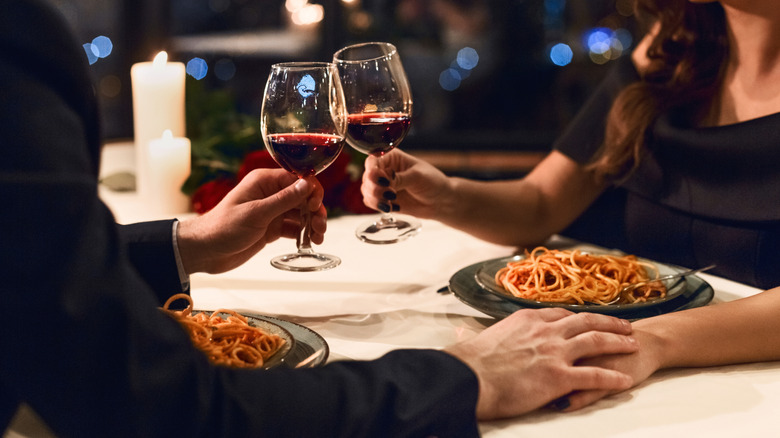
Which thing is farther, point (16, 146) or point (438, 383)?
point (438, 383)

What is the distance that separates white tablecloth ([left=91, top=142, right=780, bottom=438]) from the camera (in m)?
0.79

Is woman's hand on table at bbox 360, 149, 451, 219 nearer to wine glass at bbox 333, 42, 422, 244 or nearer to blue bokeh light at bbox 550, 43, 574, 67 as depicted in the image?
wine glass at bbox 333, 42, 422, 244

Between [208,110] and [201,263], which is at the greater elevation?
[208,110]

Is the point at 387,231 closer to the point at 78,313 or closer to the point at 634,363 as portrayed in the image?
the point at 634,363

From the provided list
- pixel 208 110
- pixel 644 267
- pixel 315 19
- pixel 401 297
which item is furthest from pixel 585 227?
pixel 315 19

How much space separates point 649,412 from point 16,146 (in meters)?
0.68

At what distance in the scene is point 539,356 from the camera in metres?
0.83

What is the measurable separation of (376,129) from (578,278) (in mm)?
426

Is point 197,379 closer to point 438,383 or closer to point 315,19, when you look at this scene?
point 438,383

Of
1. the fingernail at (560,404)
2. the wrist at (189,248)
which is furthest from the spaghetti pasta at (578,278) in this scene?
the wrist at (189,248)

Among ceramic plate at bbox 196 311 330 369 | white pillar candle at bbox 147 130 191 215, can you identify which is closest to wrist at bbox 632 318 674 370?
ceramic plate at bbox 196 311 330 369

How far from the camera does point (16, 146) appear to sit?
549 millimetres

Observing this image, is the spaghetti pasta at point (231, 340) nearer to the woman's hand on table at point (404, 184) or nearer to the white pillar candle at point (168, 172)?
the woman's hand on table at point (404, 184)

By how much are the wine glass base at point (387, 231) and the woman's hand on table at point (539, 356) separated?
54 centimetres
